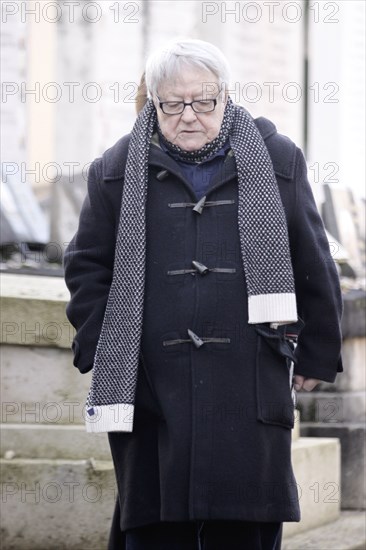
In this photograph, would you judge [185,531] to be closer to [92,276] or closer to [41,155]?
[92,276]

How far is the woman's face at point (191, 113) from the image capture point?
13.3ft

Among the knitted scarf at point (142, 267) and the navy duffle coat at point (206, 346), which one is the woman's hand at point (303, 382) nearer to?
the navy duffle coat at point (206, 346)

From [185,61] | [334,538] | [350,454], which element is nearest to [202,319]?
[185,61]

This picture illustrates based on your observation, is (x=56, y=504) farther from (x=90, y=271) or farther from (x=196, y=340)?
(x=196, y=340)

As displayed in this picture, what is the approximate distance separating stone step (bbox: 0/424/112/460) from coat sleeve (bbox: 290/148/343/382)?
77.1 inches

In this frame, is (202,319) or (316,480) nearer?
(202,319)

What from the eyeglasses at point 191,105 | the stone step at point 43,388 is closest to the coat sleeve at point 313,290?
the eyeglasses at point 191,105

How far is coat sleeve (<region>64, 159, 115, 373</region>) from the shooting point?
421 centimetres

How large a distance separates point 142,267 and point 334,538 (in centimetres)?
284

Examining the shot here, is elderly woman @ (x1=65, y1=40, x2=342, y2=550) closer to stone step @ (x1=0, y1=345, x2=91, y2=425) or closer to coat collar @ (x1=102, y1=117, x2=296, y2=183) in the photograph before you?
coat collar @ (x1=102, y1=117, x2=296, y2=183)

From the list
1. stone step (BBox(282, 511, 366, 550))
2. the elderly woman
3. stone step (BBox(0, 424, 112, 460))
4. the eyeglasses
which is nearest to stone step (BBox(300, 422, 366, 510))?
stone step (BBox(282, 511, 366, 550))

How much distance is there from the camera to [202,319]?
4.04 metres

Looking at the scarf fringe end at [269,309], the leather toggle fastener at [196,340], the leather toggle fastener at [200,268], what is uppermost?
the leather toggle fastener at [200,268]

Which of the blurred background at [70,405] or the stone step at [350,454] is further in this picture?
the stone step at [350,454]
